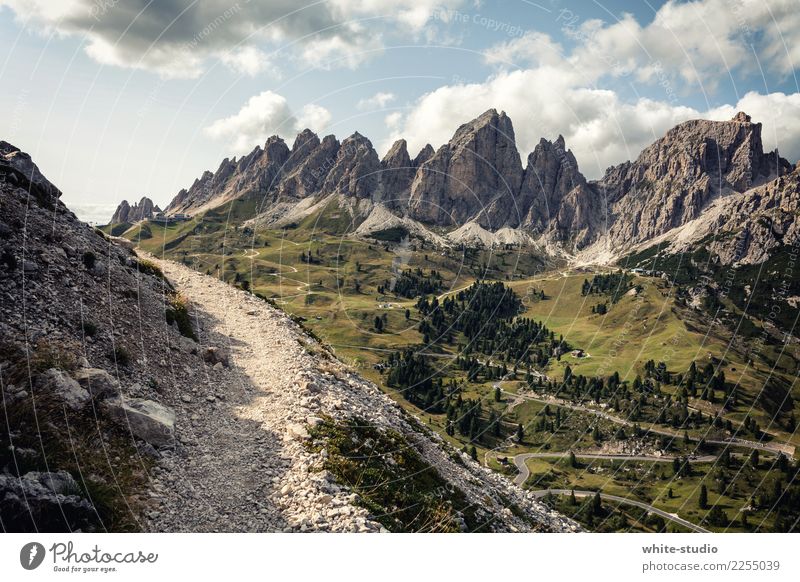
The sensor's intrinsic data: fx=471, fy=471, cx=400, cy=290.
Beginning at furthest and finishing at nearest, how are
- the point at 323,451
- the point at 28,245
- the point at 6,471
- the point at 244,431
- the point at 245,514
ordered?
the point at 28,245, the point at 244,431, the point at 323,451, the point at 245,514, the point at 6,471

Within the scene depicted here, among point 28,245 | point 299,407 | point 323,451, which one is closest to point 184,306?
point 28,245

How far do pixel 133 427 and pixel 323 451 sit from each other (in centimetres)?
824

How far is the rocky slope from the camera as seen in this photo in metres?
16.7

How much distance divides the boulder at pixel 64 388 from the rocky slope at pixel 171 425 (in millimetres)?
65

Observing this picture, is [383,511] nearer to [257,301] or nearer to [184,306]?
[184,306]

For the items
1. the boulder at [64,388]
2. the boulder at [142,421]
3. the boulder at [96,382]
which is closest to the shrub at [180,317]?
the boulder at [96,382]

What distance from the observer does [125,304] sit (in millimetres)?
32844

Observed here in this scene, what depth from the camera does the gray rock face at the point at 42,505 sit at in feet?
45.1

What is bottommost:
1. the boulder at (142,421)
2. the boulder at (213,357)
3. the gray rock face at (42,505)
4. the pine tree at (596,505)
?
the pine tree at (596,505)
